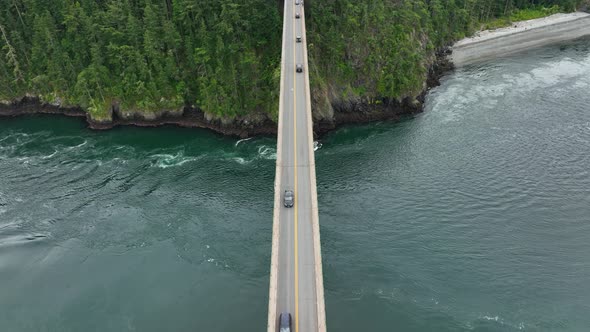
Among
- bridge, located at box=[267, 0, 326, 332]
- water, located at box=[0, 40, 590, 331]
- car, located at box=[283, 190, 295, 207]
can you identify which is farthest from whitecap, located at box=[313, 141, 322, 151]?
car, located at box=[283, 190, 295, 207]

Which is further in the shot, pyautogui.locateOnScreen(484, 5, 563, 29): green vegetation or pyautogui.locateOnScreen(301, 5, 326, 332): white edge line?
pyautogui.locateOnScreen(484, 5, 563, 29): green vegetation

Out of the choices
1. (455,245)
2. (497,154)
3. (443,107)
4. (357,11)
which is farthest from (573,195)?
(357,11)

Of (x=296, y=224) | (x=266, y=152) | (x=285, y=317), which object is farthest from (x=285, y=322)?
(x=266, y=152)

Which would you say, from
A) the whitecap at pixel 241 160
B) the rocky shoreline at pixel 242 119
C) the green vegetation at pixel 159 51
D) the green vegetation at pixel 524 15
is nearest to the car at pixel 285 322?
the whitecap at pixel 241 160

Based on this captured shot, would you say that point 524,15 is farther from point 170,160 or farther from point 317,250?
point 317,250

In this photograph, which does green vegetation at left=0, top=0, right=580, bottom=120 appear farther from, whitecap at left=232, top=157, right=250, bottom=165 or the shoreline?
the shoreline

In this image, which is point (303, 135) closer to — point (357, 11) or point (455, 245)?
point (455, 245)
